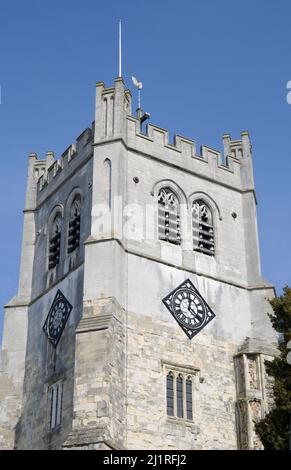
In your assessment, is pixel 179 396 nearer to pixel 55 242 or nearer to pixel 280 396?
pixel 280 396

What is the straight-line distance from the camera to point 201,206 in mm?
34969

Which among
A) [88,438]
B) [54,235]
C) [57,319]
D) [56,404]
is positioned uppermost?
[54,235]

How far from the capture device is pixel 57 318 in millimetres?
32188

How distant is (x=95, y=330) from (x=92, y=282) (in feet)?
6.80

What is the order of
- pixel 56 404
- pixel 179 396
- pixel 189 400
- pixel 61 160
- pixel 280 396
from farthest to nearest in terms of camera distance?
pixel 61 160, pixel 56 404, pixel 189 400, pixel 179 396, pixel 280 396

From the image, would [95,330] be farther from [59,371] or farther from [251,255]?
[251,255]

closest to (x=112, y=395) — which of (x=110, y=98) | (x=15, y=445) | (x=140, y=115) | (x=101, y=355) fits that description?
(x=101, y=355)

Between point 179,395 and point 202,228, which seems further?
point 202,228

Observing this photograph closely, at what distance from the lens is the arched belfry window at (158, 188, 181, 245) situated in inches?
A: 1303

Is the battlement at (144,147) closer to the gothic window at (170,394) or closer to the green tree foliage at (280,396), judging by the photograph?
the gothic window at (170,394)

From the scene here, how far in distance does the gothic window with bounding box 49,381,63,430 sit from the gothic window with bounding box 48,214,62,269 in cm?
539

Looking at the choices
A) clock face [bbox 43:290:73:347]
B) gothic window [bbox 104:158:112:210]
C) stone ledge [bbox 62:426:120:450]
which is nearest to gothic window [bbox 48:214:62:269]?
clock face [bbox 43:290:73:347]

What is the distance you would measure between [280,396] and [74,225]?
13.6 meters

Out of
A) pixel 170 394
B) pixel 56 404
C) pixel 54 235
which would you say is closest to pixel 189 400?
pixel 170 394
